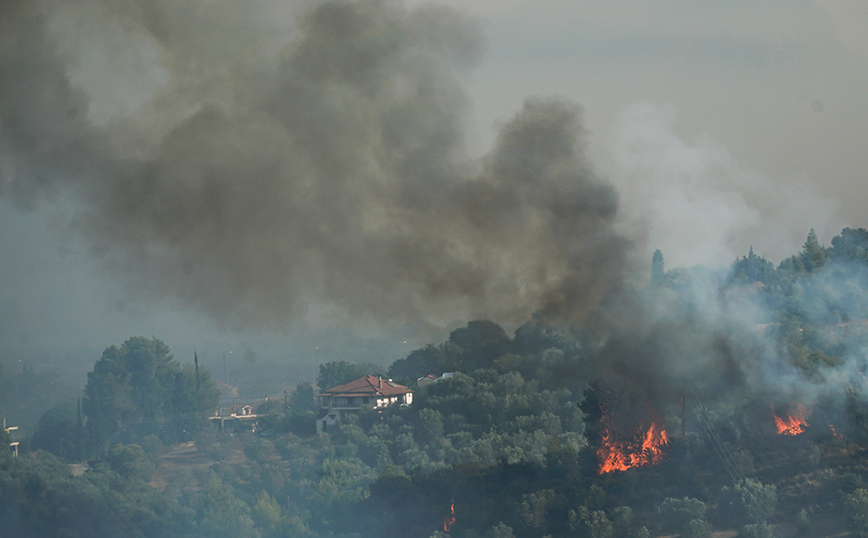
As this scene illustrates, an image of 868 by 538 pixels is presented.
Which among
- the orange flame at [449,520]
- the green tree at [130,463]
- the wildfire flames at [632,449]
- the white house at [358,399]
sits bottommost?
the orange flame at [449,520]

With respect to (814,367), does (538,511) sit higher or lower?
lower

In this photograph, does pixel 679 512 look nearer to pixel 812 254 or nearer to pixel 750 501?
pixel 750 501

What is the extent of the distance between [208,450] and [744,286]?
68.5m

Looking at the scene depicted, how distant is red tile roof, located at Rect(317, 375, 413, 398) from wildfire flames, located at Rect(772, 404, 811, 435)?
188 ft

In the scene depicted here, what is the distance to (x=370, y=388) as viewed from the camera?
106812 mm

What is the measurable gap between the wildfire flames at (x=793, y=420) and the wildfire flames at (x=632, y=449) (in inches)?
249

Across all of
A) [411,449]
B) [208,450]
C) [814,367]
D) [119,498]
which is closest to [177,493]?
[119,498]

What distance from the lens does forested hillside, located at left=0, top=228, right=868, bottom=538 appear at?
48250mm

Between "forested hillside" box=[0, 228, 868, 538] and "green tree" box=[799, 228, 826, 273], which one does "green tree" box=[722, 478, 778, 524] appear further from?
"green tree" box=[799, 228, 826, 273]

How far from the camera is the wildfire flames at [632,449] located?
5262 centimetres

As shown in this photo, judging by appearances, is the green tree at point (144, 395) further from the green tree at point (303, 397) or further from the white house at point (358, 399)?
the white house at point (358, 399)

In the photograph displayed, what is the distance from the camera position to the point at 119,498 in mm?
88875

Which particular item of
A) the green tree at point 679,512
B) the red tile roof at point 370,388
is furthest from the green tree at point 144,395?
the green tree at point 679,512

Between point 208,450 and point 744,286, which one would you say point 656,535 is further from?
point 208,450
